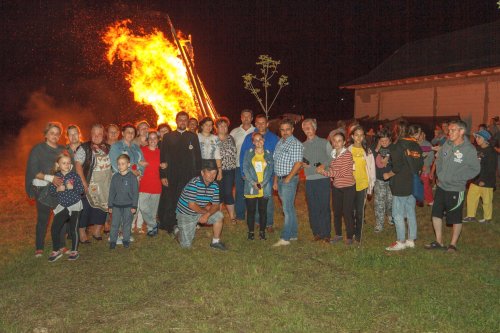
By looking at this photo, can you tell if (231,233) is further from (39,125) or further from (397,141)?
(39,125)

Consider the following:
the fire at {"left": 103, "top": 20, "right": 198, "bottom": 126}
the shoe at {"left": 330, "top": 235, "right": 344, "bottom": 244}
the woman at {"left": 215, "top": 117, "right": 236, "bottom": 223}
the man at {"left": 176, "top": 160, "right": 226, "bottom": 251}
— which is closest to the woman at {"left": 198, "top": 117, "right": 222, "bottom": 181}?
the woman at {"left": 215, "top": 117, "right": 236, "bottom": 223}

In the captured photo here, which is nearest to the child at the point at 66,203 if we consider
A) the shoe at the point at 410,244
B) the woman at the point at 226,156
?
the woman at the point at 226,156

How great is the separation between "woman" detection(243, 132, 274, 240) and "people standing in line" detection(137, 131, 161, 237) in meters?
1.66

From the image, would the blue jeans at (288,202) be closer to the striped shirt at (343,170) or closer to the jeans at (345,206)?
the striped shirt at (343,170)

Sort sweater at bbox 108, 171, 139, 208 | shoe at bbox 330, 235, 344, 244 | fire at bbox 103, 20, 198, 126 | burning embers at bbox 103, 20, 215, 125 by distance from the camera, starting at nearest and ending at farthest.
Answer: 1. sweater at bbox 108, 171, 139, 208
2. shoe at bbox 330, 235, 344, 244
3. burning embers at bbox 103, 20, 215, 125
4. fire at bbox 103, 20, 198, 126

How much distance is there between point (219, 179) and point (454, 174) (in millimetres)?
3985

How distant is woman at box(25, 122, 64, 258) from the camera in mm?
6828

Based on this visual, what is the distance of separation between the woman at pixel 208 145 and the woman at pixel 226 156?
0.29m

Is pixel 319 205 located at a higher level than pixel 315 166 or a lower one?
lower

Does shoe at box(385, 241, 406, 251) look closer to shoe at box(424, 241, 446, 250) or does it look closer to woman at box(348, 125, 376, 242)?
shoe at box(424, 241, 446, 250)

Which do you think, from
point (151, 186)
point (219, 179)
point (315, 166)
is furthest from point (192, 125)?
point (315, 166)

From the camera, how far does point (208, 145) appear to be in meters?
8.53

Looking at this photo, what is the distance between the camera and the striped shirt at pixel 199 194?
7.23m

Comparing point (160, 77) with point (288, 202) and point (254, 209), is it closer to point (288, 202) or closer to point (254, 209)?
point (254, 209)
